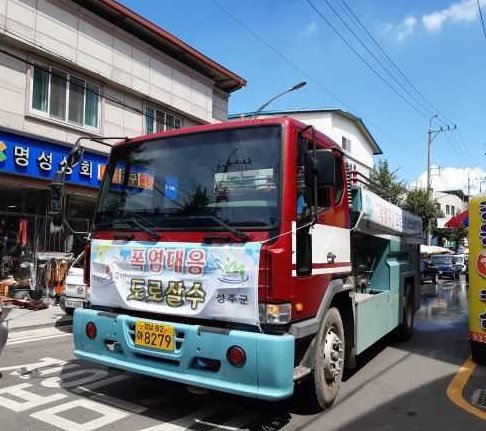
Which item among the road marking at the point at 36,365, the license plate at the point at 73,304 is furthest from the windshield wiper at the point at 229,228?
the license plate at the point at 73,304

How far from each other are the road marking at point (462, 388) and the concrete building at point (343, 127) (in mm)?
27477

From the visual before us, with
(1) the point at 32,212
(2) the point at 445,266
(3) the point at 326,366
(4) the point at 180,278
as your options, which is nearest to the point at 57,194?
(4) the point at 180,278

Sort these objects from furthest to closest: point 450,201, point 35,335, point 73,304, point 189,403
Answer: point 450,201 → point 73,304 → point 35,335 → point 189,403

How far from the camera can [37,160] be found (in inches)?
470

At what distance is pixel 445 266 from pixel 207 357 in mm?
30441

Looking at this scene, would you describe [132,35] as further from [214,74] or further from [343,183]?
[343,183]

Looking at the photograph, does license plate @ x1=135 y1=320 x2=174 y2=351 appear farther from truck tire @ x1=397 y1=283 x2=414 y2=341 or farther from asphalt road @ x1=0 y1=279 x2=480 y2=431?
truck tire @ x1=397 y1=283 x2=414 y2=341

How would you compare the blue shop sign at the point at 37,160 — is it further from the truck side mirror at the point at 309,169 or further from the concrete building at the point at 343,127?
the concrete building at the point at 343,127

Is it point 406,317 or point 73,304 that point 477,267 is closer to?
point 406,317

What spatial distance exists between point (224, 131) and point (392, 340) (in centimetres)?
577

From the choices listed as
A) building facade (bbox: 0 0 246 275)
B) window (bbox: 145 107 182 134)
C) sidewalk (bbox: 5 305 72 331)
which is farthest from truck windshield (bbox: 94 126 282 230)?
window (bbox: 145 107 182 134)

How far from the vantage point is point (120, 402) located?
4492 millimetres

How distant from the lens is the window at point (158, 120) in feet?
52.6

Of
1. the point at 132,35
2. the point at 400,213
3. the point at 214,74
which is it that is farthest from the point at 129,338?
the point at 214,74
